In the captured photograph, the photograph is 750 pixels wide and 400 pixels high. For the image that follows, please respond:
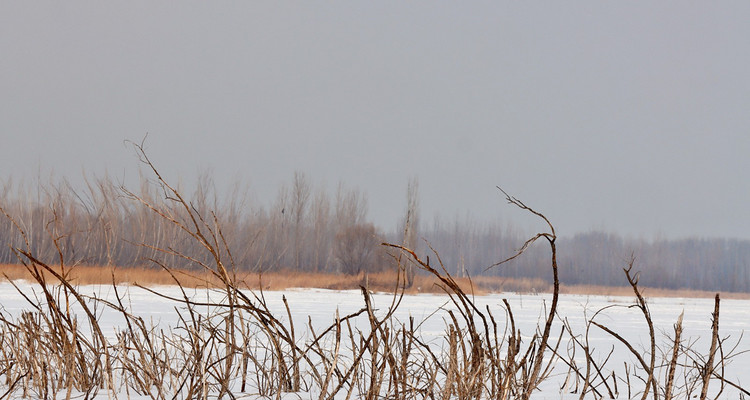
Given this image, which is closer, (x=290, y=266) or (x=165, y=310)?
(x=165, y=310)

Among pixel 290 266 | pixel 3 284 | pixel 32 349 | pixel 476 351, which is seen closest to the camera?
pixel 476 351

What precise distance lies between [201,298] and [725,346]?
884 centimetres

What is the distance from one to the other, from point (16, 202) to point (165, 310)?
619 inches

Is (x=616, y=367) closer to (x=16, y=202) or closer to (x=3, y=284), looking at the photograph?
(x=3, y=284)

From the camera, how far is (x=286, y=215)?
2603 cm

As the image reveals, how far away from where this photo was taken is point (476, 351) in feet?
6.05

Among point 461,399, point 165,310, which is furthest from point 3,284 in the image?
point 461,399

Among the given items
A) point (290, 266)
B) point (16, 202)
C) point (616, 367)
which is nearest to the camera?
point (616, 367)

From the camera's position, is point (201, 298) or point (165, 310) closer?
point (165, 310)

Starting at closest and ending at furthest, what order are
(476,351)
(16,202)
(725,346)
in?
1. (476,351)
2. (725,346)
3. (16,202)

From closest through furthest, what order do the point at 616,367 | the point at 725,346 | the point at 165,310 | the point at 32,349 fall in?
the point at 32,349 < the point at 616,367 < the point at 725,346 < the point at 165,310

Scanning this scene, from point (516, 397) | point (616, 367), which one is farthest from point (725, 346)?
point (516, 397)

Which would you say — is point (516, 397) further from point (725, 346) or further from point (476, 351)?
point (725, 346)

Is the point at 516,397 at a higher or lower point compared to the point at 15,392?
higher
